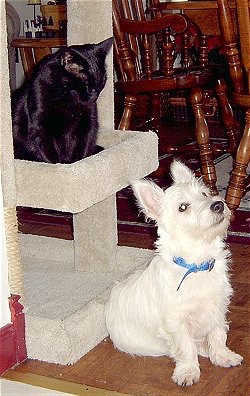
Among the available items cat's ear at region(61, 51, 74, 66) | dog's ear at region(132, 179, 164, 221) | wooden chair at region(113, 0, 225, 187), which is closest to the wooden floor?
dog's ear at region(132, 179, 164, 221)

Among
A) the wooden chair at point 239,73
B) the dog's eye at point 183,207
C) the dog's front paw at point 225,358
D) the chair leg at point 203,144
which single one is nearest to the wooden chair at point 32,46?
the chair leg at point 203,144

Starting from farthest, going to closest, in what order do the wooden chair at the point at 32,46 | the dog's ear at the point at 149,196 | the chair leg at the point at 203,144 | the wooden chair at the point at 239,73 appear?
the wooden chair at the point at 32,46 → the chair leg at the point at 203,144 → the wooden chair at the point at 239,73 → the dog's ear at the point at 149,196

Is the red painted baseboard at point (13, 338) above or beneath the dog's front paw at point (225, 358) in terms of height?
above

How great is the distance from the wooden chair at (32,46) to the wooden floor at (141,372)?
2996 millimetres

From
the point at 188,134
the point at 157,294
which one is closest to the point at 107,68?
the point at 157,294

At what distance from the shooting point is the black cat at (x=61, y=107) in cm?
227

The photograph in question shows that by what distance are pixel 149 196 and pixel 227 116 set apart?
2064mm

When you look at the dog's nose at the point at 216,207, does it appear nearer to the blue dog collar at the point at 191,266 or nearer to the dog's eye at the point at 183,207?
the dog's eye at the point at 183,207

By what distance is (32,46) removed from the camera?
15.8ft

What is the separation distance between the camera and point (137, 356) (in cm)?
200

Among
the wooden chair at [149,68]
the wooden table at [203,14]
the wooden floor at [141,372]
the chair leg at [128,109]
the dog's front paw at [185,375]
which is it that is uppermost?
the wooden table at [203,14]

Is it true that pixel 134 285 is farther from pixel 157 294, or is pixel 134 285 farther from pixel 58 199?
pixel 58 199

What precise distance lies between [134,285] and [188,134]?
3.06m

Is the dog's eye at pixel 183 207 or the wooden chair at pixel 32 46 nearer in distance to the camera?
the dog's eye at pixel 183 207
